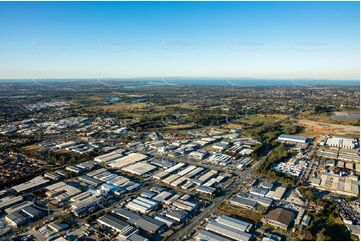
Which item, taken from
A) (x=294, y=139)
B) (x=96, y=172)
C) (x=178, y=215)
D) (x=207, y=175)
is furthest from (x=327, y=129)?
(x=96, y=172)

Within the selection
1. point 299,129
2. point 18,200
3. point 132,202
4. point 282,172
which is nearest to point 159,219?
point 132,202

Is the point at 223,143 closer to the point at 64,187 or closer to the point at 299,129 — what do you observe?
the point at 299,129

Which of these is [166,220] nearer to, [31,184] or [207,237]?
[207,237]

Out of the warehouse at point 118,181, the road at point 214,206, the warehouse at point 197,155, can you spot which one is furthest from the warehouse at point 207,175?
the warehouse at point 118,181

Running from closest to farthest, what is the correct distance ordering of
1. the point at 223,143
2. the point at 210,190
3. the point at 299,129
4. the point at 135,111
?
the point at 210,190, the point at 223,143, the point at 299,129, the point at 135,111

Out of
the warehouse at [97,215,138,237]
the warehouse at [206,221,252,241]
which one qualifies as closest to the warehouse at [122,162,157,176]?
the warehouse at [97,215,138,237]

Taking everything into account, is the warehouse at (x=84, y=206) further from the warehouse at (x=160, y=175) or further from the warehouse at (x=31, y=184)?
the warehouse at (x=160, y=175)
